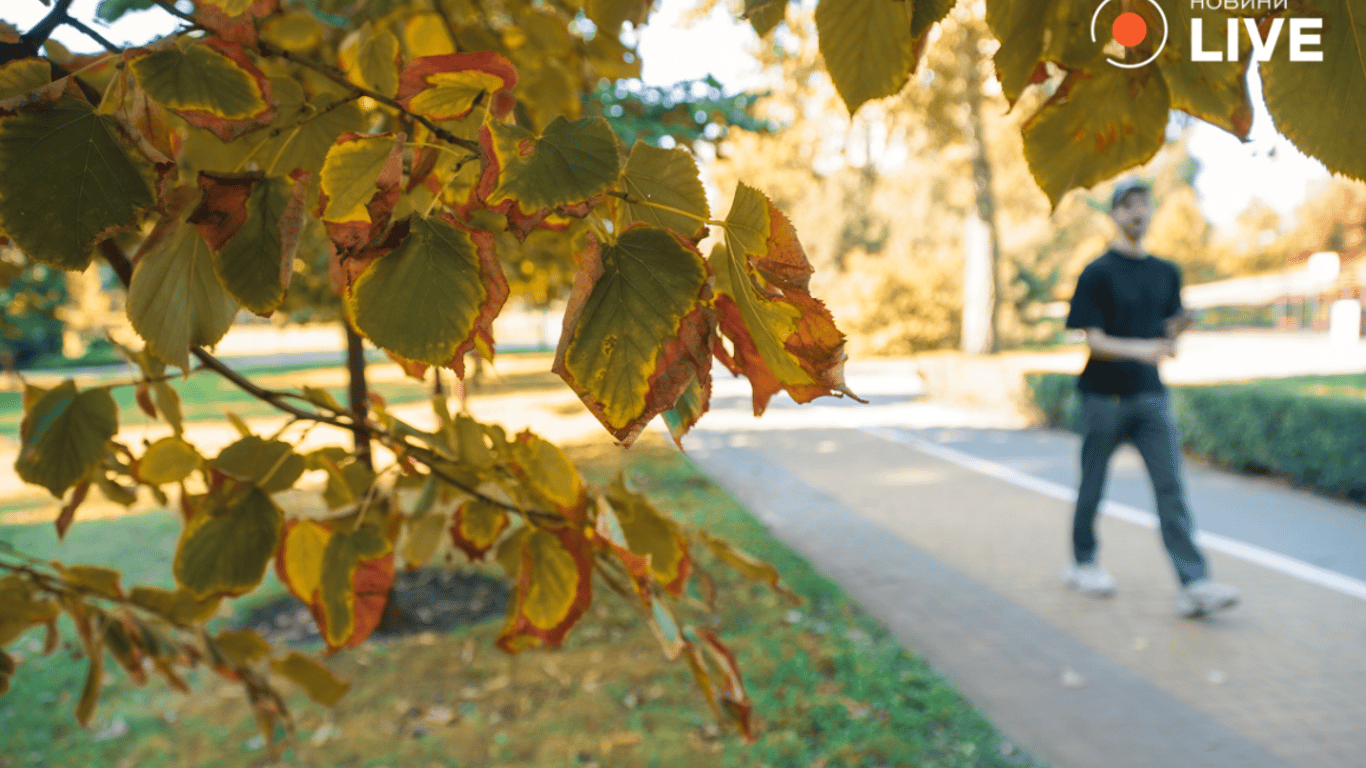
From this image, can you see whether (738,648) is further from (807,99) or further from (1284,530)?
(807,99)

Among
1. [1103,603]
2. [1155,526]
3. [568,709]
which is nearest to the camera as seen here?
[568,709]

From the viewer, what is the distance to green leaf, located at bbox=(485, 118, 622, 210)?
573 millimetres

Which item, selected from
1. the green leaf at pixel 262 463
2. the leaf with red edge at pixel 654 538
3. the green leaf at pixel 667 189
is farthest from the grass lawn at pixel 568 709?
the green leaf at pixel 667 189

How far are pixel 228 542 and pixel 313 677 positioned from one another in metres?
0.53

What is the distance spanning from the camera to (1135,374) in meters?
4.40

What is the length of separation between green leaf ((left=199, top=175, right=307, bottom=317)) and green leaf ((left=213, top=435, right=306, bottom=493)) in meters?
0.34

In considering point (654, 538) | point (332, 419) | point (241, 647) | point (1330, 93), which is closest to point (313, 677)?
point (241, 647)

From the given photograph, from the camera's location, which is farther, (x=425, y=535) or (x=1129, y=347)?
(x=1129, y=347)

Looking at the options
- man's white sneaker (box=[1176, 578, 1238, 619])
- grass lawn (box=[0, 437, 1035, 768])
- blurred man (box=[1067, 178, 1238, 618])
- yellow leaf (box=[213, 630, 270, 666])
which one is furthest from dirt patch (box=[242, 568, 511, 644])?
man's white sneaker (box=[1176, 578, 1238, 619])

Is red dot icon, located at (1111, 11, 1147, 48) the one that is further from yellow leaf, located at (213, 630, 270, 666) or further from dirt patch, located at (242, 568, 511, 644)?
dirt patch, located at (242, 568, 511, 644)

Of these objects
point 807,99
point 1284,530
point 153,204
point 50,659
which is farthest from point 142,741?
point 807,99

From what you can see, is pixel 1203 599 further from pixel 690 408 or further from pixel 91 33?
pixel 91 33

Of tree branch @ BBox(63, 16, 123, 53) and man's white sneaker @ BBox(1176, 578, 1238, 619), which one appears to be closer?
tree branch @ BBox(63, 16, 123, 53)

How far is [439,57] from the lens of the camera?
716mm
